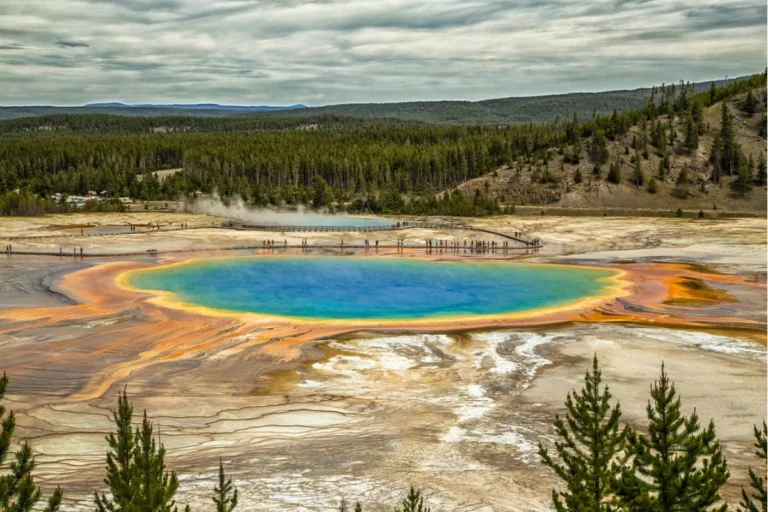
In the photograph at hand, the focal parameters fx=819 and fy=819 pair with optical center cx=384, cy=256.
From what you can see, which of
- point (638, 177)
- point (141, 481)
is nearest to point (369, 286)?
point (141, 481)

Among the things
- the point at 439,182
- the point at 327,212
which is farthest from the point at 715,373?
the point at 439,182

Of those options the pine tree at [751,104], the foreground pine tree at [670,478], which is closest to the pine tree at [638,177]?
the pine tree at [751,104]

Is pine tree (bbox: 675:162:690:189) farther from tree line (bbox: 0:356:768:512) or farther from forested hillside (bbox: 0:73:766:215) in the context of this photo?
tree line (bbox: 0:356:768:512)

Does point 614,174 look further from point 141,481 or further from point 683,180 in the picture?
point 141,481

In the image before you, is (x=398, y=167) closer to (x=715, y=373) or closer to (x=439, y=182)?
(x=439, y=182)

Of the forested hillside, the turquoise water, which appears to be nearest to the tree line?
the turquoise water

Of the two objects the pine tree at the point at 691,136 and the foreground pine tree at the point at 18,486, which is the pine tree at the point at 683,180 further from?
the foreground pine tree at the point at 18,486
